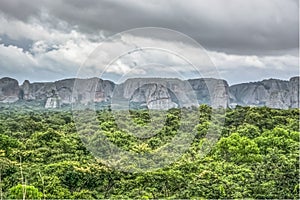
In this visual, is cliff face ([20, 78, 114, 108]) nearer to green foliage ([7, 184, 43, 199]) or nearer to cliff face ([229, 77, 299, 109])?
green foliage ([7, 184, 43, 199])

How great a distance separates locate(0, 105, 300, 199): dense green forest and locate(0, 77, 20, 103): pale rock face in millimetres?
37398

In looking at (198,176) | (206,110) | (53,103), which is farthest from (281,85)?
(198,176)

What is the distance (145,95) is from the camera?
477 inches

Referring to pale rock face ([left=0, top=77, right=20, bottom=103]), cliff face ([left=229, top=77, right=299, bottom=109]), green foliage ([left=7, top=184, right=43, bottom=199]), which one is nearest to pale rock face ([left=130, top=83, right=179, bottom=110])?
green foliage ([left=7, top=184, right=43, bottom=199])

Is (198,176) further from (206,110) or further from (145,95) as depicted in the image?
(206,110)

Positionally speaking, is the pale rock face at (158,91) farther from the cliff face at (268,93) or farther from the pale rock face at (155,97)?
the cliff face at (268,93)

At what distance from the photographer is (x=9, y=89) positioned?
169 ft

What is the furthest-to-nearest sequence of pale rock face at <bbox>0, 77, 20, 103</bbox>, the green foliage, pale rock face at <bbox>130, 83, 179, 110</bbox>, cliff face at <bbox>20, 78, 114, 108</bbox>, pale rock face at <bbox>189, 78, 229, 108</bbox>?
pale rock face at <bbox>0, 77, 20, 103</bbox> < pale rock face at <bbox>130, 83, 179, 110</bbox> < cliff face at <bbox>20, 78, 114, 108</bbox> < pale rock face at <bbox>189, 78, 229, 108</bbox> < the green foliage

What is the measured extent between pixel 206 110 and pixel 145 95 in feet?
8.76

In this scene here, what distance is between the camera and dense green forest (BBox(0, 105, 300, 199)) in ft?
29.8

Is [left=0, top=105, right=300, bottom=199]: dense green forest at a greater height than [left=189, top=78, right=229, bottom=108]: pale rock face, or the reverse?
[left=189, top=78, right=229, bottom=108]: pale rock face

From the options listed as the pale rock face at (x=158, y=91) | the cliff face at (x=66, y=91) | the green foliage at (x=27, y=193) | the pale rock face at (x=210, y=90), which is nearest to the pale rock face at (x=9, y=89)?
the cliff face at (x=66, y=91)

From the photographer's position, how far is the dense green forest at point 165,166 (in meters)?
9.09

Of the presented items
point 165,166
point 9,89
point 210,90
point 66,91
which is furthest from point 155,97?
point 9,89
